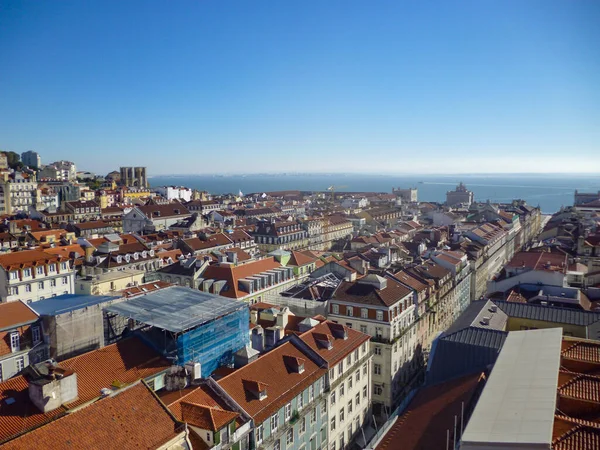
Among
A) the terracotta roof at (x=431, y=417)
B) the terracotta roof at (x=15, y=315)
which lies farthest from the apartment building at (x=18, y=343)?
the terracotta roof at (x=431, y=417)

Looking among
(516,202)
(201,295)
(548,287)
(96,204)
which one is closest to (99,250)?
(201,295)

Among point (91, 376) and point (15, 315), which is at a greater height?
point (15, 315)

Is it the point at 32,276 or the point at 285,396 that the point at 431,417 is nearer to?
the point at 285,396

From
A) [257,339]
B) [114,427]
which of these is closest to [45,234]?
[257,339]

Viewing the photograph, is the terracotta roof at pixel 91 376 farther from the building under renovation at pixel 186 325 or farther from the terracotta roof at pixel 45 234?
the terracotta roof at pixel 45 234

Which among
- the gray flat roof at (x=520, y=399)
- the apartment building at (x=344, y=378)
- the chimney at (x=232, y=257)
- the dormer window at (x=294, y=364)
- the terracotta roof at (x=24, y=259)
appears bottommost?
the apartment building at (x=344, y=378)

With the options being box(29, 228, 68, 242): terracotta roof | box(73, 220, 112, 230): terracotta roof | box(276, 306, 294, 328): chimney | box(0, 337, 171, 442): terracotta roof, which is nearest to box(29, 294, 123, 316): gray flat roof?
box(0, 337, 171, 442): terracotta roof
